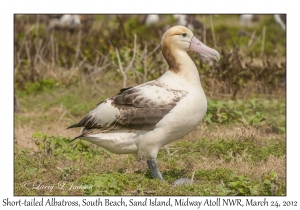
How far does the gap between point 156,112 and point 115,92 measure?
3.85 metres

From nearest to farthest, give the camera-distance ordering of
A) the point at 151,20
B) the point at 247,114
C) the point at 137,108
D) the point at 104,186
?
the point at 104,186 < the point at 137,108 < the point at 247,114 < the point at 151,20

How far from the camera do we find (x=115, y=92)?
941cm

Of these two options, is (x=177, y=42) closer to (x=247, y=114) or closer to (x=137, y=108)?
(x=137, y=108)

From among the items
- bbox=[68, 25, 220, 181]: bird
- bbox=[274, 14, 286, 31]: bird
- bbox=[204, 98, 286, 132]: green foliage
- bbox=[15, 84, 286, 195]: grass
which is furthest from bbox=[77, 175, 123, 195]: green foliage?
bbox=[274, 14, 286, 31]: bird

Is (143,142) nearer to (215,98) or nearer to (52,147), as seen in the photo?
(52,147)

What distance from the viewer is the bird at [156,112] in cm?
558

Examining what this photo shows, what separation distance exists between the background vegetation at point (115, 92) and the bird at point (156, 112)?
0.98ft

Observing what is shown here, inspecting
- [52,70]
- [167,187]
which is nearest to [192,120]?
[167,187]

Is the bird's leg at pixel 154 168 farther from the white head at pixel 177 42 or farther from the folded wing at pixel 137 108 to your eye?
the white head at pixel 177 42

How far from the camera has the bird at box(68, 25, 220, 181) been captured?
558 cm

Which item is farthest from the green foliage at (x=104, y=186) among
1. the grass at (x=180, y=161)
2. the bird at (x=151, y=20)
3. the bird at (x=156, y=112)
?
the bird at (x=151, y=20)

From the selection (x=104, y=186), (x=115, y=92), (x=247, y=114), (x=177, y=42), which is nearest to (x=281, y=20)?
(x=115, y=92)

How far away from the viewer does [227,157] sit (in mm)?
6379

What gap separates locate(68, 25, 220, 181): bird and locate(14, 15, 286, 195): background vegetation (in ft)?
0.98
